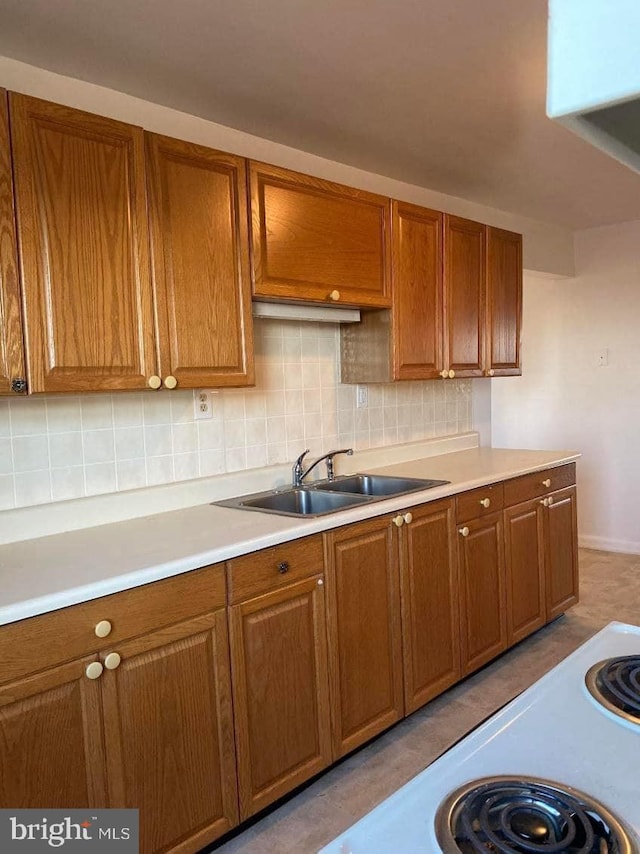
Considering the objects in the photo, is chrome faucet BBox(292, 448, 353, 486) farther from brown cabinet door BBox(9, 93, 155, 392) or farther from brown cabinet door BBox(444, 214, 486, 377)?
brown cabinet door BBox(9, 93, 155, 392)

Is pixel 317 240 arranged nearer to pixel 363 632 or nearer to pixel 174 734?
pixel 363 632

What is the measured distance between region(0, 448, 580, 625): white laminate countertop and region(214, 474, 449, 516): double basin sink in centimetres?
12

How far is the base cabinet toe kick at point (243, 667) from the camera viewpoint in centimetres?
144

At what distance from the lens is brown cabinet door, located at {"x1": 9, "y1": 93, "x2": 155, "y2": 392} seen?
1.63 metres

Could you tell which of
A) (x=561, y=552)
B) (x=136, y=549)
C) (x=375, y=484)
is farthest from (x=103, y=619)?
(x=561, y=552)

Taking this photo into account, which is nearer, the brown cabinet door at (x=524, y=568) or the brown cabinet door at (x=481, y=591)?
the brown cabinet door at (x=481, y=591)

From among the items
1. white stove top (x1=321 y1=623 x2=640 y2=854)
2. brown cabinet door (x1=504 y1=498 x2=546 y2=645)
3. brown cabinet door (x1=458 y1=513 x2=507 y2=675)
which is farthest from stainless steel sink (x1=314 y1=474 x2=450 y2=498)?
white stove top (x1=321 y1=623 x2=640 y2=854)

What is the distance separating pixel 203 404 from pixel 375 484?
92cm

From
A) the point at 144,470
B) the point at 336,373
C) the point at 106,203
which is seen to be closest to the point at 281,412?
the point at 336,373

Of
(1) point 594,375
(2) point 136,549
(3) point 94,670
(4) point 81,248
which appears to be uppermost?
(4) point 81,248

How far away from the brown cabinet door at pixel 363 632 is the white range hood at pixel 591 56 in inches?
66.3

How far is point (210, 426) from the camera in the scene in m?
2.43

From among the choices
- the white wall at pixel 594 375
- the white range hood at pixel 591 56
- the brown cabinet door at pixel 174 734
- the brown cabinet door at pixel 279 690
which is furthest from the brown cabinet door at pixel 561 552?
the white range hood at pixel 591 56

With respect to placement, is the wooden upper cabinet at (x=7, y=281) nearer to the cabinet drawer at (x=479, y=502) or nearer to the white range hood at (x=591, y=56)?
the white range hood at (x=591, y=56)
